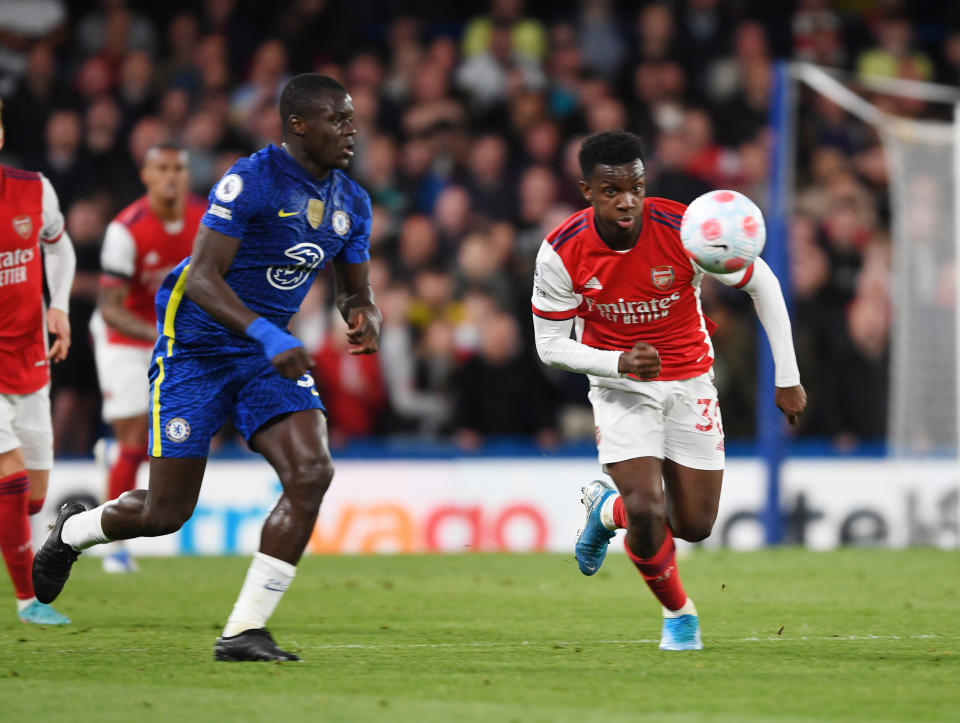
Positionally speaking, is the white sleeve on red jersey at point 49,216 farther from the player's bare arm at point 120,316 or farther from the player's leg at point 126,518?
the player's bare arm at point 120,316

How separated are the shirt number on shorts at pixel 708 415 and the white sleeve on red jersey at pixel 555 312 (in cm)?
54

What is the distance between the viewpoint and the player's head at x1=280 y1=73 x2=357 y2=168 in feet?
21.0

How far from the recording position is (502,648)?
6.91 m

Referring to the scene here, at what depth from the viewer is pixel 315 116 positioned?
6.40 metres

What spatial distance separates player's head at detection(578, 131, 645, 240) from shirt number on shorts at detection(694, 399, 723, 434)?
0.90m

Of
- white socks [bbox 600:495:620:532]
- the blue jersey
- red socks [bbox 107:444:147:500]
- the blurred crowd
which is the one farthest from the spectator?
the blue jersey

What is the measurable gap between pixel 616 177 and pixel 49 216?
3101 mm

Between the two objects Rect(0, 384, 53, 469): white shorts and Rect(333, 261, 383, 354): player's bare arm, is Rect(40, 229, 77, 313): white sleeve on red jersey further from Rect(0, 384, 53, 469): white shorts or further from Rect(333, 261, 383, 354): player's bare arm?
Rect(333, 261, 383, 354): player's bare arm

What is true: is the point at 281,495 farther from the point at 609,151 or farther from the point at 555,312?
the point at 609,151

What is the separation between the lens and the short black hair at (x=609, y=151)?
670 centimetres

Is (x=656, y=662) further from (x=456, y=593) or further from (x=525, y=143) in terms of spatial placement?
(x=525, y=143)

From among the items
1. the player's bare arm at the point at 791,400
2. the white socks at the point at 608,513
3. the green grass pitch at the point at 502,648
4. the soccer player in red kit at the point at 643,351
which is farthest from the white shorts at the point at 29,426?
the player's bare arm at the point at 791,400

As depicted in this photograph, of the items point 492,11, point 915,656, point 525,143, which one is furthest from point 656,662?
point 492,11

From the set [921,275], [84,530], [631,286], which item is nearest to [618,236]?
[631,286]
